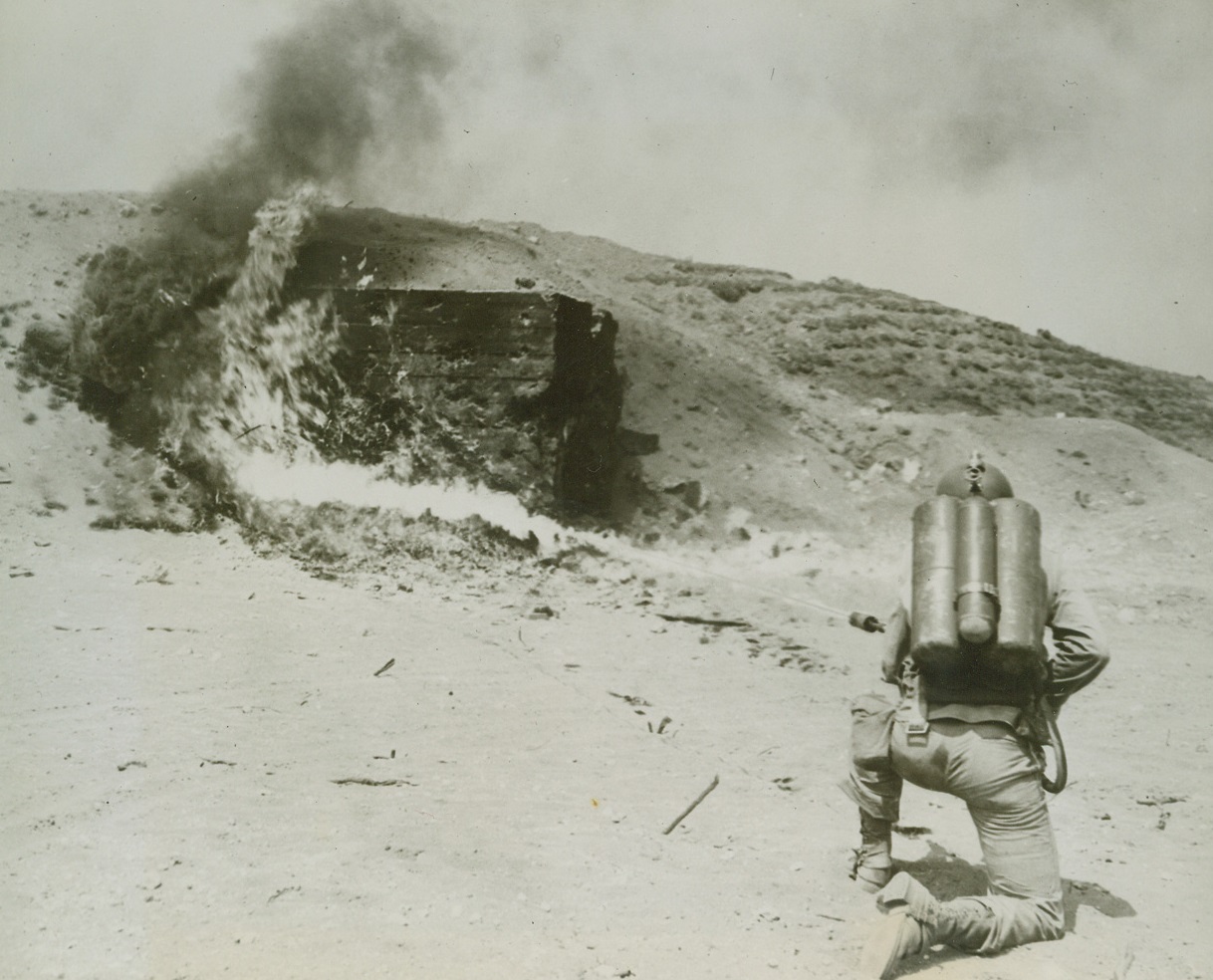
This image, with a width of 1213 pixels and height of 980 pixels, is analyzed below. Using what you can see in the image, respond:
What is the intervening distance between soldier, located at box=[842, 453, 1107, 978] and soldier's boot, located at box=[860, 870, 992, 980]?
0.5 inches

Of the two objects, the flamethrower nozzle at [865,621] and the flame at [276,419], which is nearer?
the flamethrower nozzle at [865,621]

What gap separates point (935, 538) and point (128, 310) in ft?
28.8

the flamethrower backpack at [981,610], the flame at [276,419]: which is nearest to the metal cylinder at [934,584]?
the flamethrower backpack at [981,610]

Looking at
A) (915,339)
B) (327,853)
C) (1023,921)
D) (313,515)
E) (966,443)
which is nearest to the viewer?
(1023,921)

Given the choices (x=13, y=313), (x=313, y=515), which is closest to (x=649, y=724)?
(x=313, y=515)

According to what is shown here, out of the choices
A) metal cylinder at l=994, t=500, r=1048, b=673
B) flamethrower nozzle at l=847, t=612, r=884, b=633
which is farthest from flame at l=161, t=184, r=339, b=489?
metal cylinder at l=994, t=500, r=1048, b=673

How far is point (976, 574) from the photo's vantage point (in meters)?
3.79

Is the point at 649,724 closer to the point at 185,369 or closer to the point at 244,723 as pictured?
the point at 244,723

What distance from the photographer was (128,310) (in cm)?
1015

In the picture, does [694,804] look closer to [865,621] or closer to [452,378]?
[865,621]

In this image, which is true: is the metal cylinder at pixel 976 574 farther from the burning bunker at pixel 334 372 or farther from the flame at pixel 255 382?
the flame at pixel 255 382

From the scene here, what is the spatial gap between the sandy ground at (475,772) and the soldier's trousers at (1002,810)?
0.16 meters

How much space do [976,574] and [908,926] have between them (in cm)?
124

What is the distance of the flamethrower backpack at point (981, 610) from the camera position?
373 centimetres
